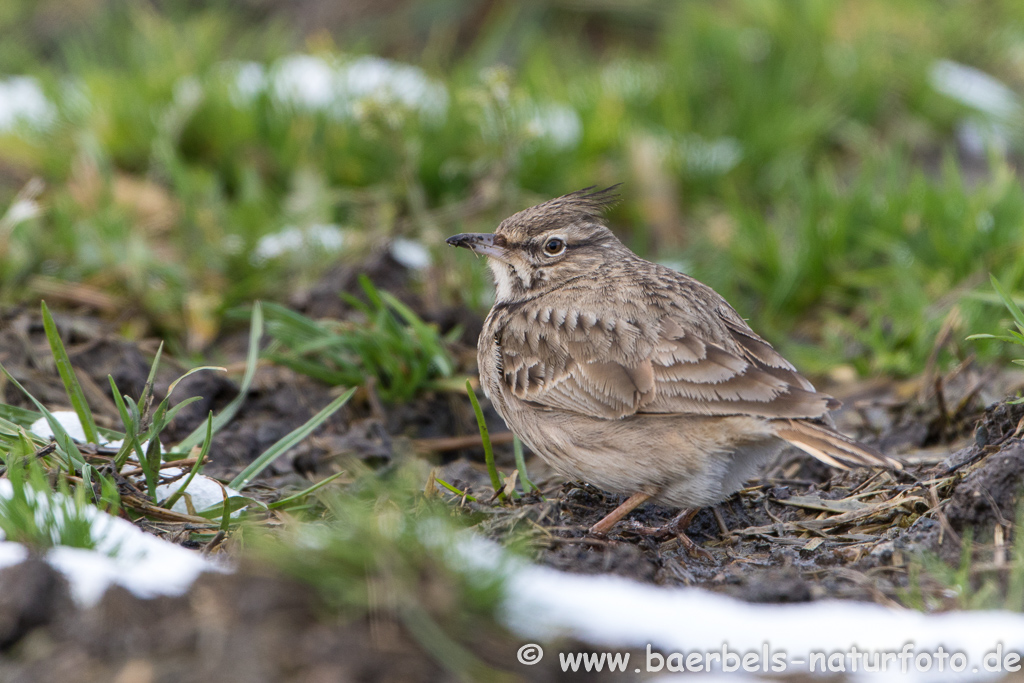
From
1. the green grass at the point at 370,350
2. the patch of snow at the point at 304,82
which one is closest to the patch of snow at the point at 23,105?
the patch of snow at the point at 304,82

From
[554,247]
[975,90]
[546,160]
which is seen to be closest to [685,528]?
[554,247]

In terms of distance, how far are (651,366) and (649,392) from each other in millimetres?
123

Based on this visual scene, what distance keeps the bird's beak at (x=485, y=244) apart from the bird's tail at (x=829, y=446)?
1821 mm

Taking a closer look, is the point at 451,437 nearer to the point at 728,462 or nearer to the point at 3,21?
the point at 728,462

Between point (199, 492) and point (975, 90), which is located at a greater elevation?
point (975, 90)

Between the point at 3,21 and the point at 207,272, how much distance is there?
709 centimetres

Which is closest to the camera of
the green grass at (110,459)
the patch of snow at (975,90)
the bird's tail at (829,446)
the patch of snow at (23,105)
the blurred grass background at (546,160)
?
the bird's tail at (829,446)

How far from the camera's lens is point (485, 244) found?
5.20 m

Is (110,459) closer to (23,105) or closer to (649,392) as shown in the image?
(649,392)

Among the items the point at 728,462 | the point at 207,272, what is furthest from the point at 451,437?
the point at 207,272

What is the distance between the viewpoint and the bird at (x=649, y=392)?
13.1 ft

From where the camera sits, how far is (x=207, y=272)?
693 cm

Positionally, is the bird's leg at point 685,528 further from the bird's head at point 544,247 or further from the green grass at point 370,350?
the green grass at point 370,350

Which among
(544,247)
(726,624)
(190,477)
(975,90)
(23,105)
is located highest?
(975,90)
